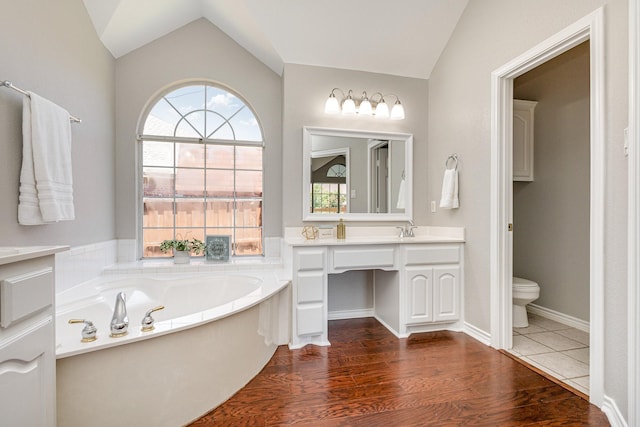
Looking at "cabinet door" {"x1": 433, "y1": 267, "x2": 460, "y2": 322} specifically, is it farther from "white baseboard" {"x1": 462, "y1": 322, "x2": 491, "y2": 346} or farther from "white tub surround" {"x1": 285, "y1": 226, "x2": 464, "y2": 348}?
"white baseboard" {"x1": 462, "y1": 322, "x2": 491, "y2": 346}

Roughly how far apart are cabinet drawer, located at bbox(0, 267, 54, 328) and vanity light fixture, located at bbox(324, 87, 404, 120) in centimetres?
235

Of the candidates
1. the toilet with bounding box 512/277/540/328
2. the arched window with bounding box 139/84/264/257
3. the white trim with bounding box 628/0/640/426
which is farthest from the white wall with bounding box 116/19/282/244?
the white trim with bounding box 628/0/640/426

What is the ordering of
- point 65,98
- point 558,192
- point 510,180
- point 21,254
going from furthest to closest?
point 558,192 < point 510,180 < point 65,98 < point 21,254

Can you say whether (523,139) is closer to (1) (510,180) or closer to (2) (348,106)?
(1) (510,180)

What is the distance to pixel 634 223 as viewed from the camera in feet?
4.39

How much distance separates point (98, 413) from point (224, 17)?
118 inches

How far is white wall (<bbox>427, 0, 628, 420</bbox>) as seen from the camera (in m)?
1.52

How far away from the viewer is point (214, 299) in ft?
8.43

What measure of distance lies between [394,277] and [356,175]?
1022mm

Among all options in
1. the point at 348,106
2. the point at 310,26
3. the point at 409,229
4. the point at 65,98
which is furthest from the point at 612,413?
the point at 65,98

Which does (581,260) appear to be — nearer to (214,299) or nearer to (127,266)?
(214,299)

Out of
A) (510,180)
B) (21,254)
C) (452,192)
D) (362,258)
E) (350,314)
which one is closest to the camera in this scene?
(21,254)

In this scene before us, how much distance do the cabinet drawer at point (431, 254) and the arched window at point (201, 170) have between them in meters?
Result: 1.51

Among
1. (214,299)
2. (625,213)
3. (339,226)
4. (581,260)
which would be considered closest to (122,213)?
(214,299)
